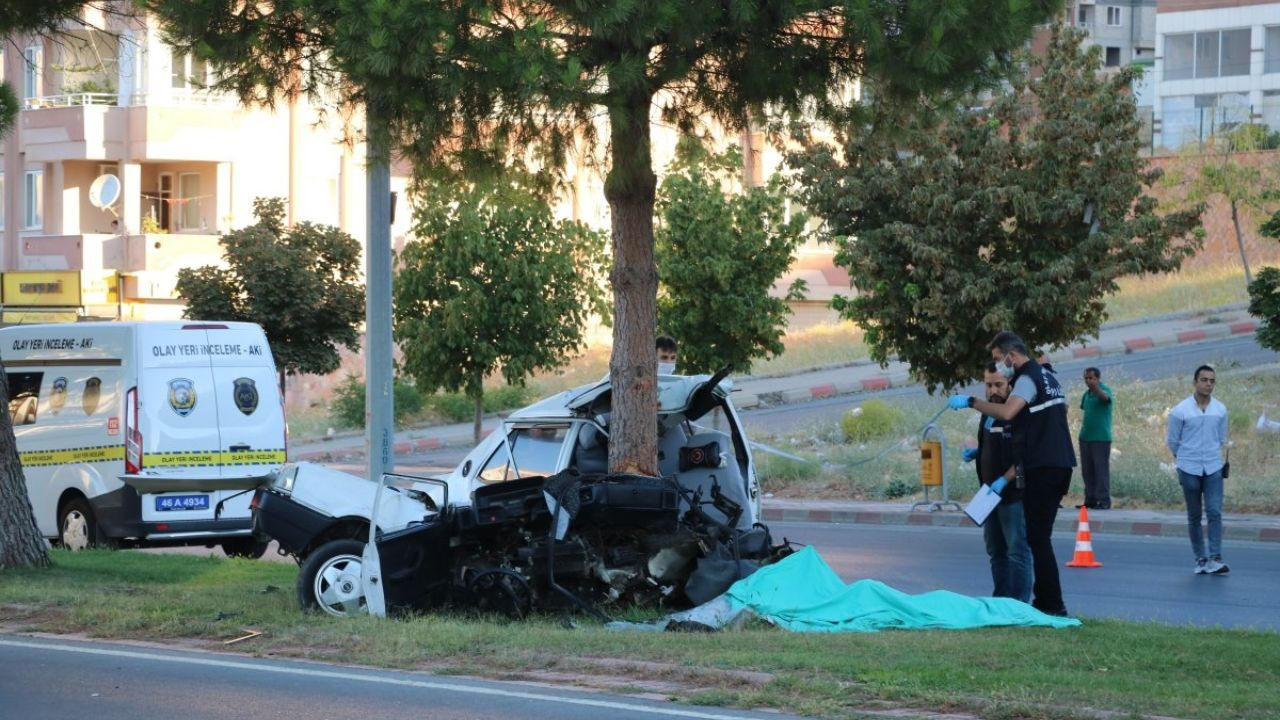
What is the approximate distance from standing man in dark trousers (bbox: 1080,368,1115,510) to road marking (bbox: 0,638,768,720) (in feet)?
42.1

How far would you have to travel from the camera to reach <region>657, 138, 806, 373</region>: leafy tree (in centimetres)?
2664

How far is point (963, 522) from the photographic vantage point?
2030 centimetres

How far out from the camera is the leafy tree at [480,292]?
88.6 feet

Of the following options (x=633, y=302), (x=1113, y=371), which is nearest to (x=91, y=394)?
(x=633, y=302)

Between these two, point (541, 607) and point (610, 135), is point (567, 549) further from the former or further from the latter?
point (610, 135)

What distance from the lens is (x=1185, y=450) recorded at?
1458 centimetres

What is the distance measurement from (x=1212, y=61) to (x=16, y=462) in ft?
181

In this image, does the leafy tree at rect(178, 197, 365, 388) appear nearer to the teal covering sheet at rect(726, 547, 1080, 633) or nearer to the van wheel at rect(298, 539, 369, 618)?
the van wheel at rect(298, 539, 369, 618)

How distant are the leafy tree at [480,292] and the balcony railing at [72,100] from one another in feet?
54.4

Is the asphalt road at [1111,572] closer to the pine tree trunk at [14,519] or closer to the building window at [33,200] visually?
the pine tree trunk at [14,519]

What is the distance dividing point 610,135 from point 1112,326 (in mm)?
33047

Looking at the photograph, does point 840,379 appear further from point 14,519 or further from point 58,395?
point 14,519

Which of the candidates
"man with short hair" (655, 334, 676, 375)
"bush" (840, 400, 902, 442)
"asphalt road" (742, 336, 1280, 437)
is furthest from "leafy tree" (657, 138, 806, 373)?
"man with short hair" (655, 334, 676, 375)

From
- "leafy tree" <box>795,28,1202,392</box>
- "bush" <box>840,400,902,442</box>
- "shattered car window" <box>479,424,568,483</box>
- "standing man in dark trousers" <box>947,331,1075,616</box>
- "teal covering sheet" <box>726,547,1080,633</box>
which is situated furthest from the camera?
"bush" <box>840,400,902,442</box>
